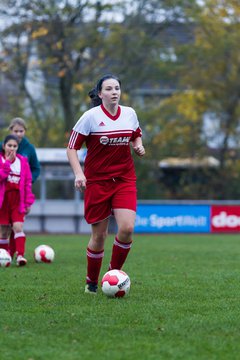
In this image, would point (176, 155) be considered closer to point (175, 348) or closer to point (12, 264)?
point (12, 264)

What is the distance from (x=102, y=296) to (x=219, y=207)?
1886cm

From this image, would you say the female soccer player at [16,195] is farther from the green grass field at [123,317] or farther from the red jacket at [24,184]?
the green grass field at [123,317]

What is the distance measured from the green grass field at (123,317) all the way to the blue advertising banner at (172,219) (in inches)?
599

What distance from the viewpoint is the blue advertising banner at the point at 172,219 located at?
2677 cm

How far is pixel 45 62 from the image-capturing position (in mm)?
32781

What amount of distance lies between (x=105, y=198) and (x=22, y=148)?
14.9 feet

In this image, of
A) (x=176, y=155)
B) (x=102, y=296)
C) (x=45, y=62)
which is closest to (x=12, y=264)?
(x=102, y=296)

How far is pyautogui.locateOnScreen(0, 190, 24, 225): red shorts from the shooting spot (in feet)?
38.8

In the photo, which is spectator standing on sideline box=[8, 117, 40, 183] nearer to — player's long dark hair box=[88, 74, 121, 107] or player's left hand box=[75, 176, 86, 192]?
player's long dark hair box=[88, 74, 121, 107]

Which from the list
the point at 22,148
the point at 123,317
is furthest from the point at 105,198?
the point at 22,148

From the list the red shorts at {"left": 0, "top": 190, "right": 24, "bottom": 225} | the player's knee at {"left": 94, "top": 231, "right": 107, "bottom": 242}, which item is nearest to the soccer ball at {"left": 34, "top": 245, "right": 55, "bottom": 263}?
the red shorts at {"left": 0, "top": 190, "right": 24, "bottom": 225}

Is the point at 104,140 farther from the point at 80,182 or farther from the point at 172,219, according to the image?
the point at 172,219

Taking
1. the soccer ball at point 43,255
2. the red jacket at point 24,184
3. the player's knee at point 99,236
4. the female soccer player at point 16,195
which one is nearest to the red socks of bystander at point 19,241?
the female soccer player at point 16,195

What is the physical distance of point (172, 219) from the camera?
1062 inches
